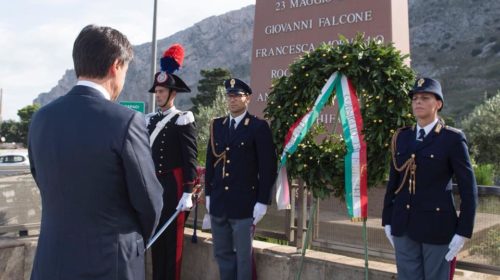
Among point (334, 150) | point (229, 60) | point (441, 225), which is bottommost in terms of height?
point (441, 225)

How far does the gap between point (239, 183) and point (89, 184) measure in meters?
1.91

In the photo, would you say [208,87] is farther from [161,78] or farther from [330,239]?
[330,239]

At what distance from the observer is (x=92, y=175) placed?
179cm

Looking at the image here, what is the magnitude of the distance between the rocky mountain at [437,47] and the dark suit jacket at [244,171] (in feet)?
155

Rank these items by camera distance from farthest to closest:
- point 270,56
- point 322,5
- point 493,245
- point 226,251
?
point 270,56 < point 322,5 < point 226,251 < point 493,245

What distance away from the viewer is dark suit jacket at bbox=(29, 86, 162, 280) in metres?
1.80

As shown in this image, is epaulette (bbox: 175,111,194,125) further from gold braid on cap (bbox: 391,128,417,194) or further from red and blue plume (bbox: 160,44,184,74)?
gold braid on cap (bbox: 391,128,417,194)

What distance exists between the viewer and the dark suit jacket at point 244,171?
357 cm

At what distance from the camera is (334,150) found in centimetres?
362

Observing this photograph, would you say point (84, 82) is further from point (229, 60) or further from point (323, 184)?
point (229, 60)

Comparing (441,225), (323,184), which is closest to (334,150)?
(323,184)

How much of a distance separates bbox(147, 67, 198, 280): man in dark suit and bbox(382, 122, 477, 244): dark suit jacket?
1.79m

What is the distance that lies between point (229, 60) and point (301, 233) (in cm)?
10641

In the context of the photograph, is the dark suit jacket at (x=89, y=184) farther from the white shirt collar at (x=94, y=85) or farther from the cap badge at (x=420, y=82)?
the cap badge at (x=420, y=82)
